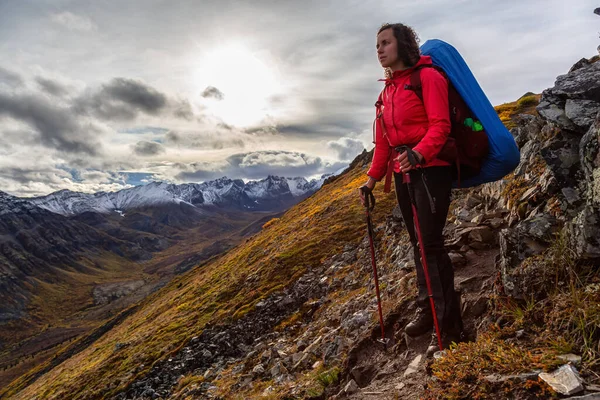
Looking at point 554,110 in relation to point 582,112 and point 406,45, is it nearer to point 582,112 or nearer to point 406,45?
point 582,112

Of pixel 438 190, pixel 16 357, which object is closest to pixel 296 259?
A: pixel 438 190

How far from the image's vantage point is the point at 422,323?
6.45m

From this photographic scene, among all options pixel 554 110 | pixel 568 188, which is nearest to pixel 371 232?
pixel 568 188

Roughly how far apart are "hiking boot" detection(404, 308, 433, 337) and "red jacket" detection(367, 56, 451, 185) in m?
2.79

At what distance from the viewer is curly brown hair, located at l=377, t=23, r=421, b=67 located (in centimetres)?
543

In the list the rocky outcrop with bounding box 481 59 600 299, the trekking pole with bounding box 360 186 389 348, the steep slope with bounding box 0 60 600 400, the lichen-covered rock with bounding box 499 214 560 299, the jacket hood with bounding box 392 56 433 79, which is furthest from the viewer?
the trekking pole with bounding box 360 186 389 348

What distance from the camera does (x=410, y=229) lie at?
626 centimetres

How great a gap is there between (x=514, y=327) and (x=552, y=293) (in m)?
0.66

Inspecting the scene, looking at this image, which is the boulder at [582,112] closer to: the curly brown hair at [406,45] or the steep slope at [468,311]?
the steep slope at [468,311]

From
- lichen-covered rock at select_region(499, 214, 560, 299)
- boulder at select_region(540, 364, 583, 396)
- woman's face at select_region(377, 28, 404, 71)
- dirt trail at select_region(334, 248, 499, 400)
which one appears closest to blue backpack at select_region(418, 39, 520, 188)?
woman's face at select_region(377, 28, 404, 71)

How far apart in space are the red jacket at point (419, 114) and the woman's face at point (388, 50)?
0.15m

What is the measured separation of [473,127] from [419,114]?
78cm

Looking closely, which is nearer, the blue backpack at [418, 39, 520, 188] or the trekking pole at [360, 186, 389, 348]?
the blue backpack at [418, 39, 520, 188]

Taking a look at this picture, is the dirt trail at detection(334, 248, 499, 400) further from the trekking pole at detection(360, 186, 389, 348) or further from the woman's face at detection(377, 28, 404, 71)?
the woman's face at detection(377, 28, 404, 71)
